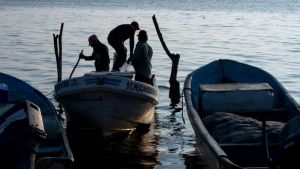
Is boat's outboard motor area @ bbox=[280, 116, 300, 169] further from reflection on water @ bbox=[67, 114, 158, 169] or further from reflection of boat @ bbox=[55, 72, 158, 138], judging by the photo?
reflection of boat @ bbox=[55, 72, 158, 138]

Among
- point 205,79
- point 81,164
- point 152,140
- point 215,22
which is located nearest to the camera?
point 81,164

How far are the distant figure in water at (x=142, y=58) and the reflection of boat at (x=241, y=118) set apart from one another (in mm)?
1194

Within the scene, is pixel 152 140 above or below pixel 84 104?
below

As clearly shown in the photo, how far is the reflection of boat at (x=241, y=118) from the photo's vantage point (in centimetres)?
927

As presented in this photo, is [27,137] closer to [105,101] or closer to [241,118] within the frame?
[241,118]

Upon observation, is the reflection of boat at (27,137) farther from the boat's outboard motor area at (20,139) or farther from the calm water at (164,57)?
the calm water at (164,57)

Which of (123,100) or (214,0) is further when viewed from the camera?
(214,0)

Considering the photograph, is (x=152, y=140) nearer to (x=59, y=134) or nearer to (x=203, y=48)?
(x=59, y=134)

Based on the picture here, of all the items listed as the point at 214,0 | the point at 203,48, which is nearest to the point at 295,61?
the point at 203,48

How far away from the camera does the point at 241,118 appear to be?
12172 millimetres

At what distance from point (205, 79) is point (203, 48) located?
2276 centimetres

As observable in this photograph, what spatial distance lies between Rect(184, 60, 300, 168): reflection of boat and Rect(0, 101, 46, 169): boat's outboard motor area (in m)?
2.61

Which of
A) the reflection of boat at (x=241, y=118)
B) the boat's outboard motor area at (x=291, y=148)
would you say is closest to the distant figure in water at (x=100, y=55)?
the reflection of boat at (x=241, y=118)

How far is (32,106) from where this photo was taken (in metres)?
9.61
